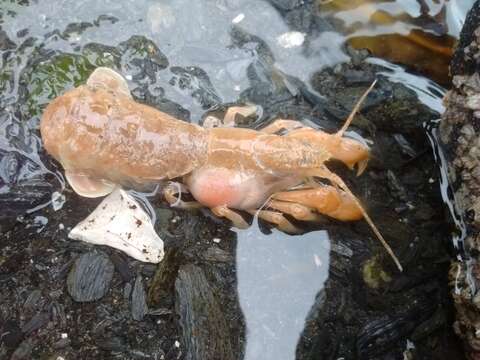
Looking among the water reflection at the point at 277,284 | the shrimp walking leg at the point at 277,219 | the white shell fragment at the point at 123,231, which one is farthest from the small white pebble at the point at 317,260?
the white shell fragment at the point at 123,231

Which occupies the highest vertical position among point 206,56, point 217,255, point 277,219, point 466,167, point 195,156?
point 206,56

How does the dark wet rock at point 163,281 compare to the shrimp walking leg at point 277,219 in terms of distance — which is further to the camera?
the shrimp walking leg at point 277,219

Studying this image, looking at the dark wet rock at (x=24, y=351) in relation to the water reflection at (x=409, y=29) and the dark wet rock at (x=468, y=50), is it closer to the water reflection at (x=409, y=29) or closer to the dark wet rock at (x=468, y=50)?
the water reflection at (x=409, y=29)

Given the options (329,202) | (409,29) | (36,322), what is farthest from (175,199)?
(409,29)

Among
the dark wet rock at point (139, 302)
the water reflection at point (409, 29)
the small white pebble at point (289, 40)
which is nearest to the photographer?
the dark wet rock at point (139, 302)

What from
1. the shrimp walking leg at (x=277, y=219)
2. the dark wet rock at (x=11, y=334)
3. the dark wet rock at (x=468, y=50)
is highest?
the dark wet rock at (x=468, y=50)

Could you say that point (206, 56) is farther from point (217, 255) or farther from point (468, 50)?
point (468, 50)

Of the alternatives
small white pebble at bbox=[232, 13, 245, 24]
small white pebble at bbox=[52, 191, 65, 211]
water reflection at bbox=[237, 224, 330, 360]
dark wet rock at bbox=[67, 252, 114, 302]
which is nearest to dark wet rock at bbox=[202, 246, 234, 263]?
water reflection at bbox=[237, 224, 330, 360]

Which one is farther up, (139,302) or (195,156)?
(195,156)
